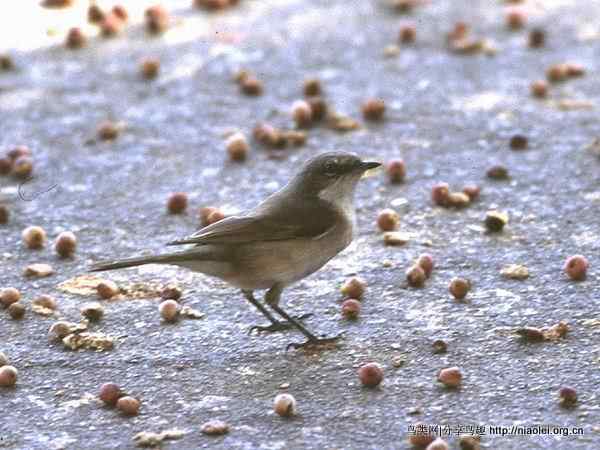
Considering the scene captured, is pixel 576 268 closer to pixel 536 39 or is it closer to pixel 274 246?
pixel 274 246

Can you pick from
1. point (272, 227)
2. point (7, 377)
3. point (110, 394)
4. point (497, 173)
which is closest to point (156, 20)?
point (497, 173)

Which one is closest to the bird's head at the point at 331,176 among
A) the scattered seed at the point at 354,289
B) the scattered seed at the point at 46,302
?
the scattered seed at the point at 354,289

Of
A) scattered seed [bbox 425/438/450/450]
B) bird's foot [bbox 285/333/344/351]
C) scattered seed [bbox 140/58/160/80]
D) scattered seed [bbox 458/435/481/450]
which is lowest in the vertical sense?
bird's foot [bbox 285/333/344/351]

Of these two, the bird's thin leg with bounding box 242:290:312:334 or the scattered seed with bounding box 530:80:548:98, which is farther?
the scattered seed with bounding box 530:80:548:98

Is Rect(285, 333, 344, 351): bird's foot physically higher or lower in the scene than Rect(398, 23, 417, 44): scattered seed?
lower

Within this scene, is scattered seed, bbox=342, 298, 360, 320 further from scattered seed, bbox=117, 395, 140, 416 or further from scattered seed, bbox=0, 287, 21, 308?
scattered seed, bbox=0, 287, 21, 308

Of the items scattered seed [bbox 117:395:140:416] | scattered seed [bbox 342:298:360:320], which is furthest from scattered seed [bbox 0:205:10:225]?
scattered seed [bbox 117:395:140:416]

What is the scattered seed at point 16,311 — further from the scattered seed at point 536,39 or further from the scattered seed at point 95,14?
the scattered seed at point 536,39
